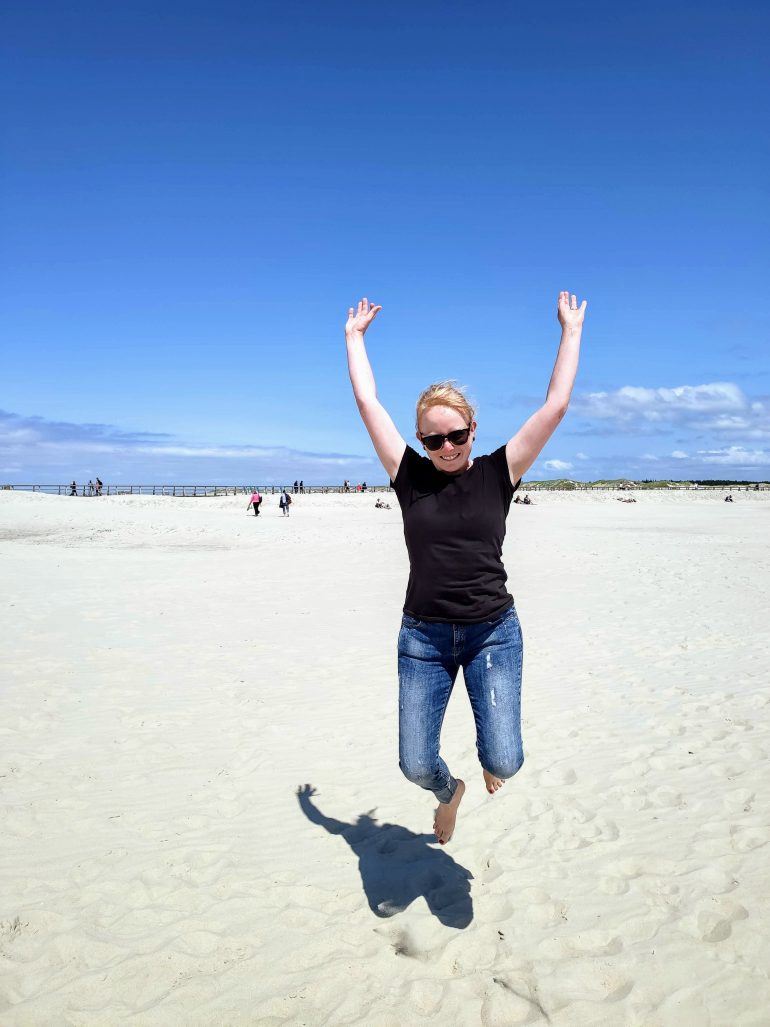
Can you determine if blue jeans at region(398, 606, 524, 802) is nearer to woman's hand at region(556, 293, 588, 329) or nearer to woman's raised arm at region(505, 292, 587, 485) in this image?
woman's raised arm at region(505, 292, 587, 485)

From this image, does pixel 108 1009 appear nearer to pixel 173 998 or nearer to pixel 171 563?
pixel 173 998

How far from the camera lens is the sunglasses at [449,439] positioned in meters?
3.41

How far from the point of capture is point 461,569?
3.39 m

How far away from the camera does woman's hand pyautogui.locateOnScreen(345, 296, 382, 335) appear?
13.2 ft

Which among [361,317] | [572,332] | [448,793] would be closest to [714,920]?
[448,793]

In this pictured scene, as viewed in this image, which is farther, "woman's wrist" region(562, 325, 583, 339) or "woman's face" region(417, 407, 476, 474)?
"woman's wrist" region(562, 325, 583, 339)

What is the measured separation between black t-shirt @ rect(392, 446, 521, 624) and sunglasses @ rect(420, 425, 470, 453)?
17 cm

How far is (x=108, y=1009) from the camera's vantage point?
10.9 ft

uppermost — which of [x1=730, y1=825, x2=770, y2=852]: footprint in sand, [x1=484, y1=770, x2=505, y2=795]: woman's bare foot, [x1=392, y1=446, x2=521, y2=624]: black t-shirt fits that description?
[x1=392, y1=446, x2=521, y2=624]: black t-shirt

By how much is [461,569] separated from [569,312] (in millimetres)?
1442

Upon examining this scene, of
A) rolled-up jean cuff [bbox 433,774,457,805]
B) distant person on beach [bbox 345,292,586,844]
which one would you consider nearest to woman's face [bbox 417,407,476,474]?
distant person on beach [bbox 345,292,586,844]

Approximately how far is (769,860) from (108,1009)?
3892 mm

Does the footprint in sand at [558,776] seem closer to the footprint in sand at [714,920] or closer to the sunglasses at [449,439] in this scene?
the footprint in sand at [714,920]

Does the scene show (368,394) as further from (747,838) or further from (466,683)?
(747,838)
